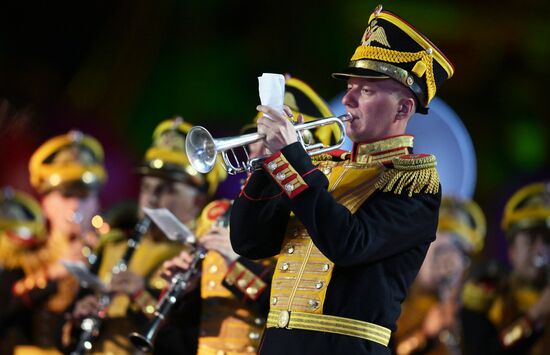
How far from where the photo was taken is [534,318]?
959cm

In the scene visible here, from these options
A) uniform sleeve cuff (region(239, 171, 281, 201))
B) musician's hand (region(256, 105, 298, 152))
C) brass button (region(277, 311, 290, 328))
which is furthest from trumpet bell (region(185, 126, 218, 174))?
brass button (region(277, 311, 290, 328))

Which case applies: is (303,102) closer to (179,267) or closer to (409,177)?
(179,267)

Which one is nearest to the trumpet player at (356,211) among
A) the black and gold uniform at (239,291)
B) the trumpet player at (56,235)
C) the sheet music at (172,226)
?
the black and gold uniform at (239,291)

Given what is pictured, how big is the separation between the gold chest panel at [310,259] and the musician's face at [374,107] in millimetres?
161

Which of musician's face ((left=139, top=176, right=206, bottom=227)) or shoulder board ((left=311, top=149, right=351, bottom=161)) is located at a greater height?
musician's face ((left=139, top=176, right=206, bottom=227))

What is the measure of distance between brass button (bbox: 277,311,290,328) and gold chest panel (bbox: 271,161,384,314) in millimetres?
29

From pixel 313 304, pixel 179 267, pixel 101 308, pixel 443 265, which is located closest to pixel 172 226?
pixel 179 267

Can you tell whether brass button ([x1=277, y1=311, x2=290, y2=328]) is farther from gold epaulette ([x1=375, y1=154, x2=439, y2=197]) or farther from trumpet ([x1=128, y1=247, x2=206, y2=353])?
trumpet ([x1=128, y1=247, x2=206, y2=353])

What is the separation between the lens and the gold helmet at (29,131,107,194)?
9906 millimetres

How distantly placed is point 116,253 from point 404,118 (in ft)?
12.5

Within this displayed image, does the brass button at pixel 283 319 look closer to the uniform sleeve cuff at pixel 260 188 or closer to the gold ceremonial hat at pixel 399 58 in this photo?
the uniform sleeve cuff at pixel 260 188

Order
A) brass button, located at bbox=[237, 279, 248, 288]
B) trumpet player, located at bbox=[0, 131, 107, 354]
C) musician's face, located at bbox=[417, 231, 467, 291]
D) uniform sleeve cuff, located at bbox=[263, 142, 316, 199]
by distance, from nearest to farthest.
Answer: uniform sleeve cuff, located at bbox=[263, 142, 316, 199]
brass button, located at bbox=[237, 279, 248, 288]
trumpet player, located at bbox=[0, 131, 107, 354]
musician's face, located at bbox=[417, 231, 467, 291]

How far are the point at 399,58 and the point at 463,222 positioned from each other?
6266 millimetres

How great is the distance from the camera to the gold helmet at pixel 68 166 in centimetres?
991
